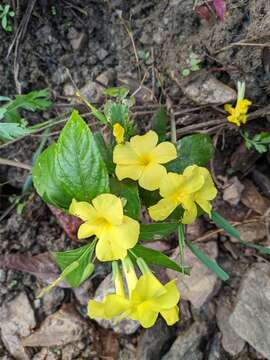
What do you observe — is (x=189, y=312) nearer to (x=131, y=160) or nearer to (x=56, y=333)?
(x=56, y=333)

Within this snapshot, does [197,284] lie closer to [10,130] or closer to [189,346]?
[189,346]

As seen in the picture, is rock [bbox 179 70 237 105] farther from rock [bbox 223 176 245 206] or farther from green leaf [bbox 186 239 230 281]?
green leaf [bbox 186 239 230 281]

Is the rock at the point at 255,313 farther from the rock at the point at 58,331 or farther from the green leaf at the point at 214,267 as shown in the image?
the rock at the point at 58,331

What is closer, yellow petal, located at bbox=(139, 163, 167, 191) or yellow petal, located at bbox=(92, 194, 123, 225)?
yellow petal, located at bbox=(92, 194, 123, 225)

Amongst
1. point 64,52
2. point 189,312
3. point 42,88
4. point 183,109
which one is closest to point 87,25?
point 64,52

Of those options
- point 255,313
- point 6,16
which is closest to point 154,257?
point 255,313

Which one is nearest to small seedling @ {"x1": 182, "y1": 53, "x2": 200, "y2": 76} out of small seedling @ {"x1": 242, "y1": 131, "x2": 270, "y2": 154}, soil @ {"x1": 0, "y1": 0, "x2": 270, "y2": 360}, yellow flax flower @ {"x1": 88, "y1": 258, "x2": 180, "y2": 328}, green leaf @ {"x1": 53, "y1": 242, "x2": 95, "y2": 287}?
soil @ {"x1": 0, "y1": 0, "x2": 270, "y2": 360}

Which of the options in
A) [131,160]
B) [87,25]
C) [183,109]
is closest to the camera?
[131,160]
